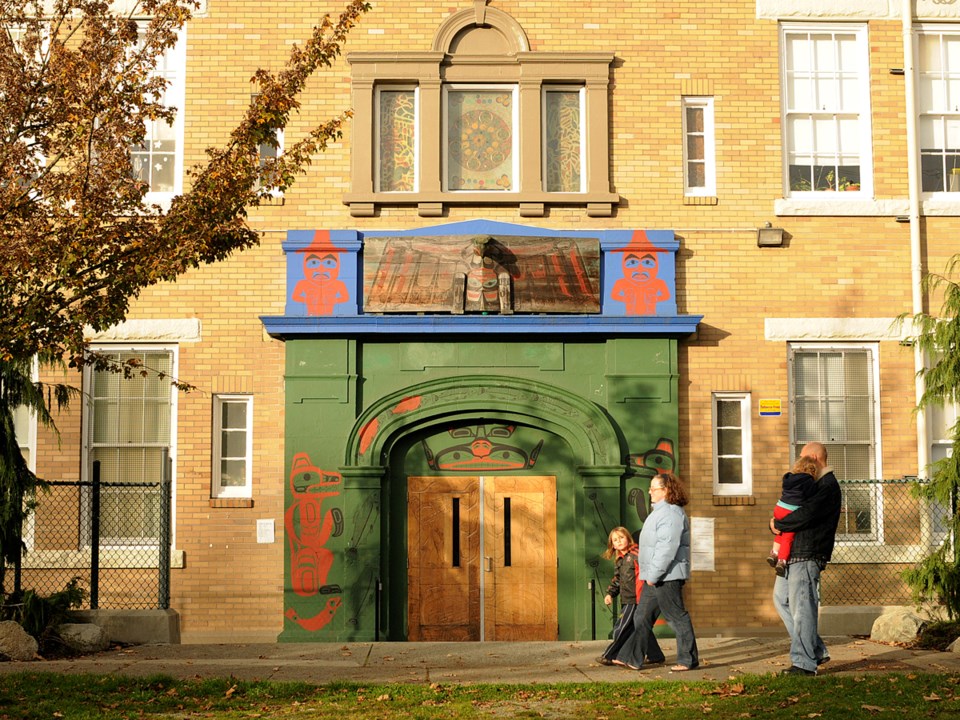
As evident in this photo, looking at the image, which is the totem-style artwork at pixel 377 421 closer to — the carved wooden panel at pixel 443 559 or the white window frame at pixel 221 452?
the carved wooden panel at pixel 443 559

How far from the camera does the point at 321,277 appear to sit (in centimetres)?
1455

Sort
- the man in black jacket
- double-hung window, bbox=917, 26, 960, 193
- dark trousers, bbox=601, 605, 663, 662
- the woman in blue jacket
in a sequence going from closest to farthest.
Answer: the man in black jacket, the woman in blue jacket, dark trousers, bbox=601, 605, 663, 662, double-hung window, bbox=917, 26, 960, 193

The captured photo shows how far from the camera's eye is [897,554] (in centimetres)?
1449

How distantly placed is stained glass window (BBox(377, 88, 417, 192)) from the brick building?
0.10ft

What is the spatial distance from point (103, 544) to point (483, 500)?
457cm

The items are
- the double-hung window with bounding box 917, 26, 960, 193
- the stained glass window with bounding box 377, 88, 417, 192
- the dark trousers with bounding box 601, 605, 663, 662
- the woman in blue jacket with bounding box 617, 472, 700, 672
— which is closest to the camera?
the woman in blue jacket with bounding box 617, 472, 700, 672

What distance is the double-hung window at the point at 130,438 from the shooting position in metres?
14.6

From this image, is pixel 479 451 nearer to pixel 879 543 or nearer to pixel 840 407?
pixel 840 407

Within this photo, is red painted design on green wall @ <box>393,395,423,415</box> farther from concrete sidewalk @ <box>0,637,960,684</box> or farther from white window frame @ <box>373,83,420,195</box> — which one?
concrete sidewalk @ <box>0,637,960,684</box>

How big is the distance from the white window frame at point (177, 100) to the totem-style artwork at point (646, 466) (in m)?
6.52

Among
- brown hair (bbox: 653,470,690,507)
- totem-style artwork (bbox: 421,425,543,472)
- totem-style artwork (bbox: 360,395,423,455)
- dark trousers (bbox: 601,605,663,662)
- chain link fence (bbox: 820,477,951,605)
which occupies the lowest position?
dark trousers (bbox: 601,605,663,662)

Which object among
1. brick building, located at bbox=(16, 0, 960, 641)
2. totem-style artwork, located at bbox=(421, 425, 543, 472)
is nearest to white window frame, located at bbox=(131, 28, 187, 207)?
brick building, located at bbox=(16, 0, 960, 641)

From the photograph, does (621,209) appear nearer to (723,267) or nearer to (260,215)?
(723,267)

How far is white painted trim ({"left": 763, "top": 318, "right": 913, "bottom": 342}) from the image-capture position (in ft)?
48.5
